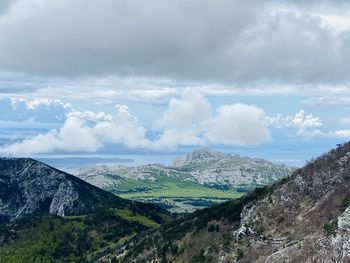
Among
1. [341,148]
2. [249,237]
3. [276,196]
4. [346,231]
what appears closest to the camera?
[346,231]

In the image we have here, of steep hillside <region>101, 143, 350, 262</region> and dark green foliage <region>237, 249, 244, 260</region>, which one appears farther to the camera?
dark green foliage <region>237, 249, 244, 260</region>

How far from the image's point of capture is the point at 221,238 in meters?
187

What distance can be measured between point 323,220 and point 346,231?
26.1 meters

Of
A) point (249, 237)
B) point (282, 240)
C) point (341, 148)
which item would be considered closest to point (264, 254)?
point (282, 240)

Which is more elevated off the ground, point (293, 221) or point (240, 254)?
point (293, 221)

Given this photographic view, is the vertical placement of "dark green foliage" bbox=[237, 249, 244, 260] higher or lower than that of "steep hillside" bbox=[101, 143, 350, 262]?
lower

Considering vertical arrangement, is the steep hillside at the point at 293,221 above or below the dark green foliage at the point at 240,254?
above

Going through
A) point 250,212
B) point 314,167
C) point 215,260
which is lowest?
point 215,260

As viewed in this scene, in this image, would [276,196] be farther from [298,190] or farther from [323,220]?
[323,220]

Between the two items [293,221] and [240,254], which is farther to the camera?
[240,254]

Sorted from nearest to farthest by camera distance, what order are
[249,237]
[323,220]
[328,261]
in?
[328,261] → [323,220] → [249,237]

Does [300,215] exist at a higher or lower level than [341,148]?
lower

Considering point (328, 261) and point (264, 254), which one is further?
point (264, 254)

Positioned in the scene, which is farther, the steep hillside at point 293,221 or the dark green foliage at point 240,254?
the dark green foliage at point 240,254
